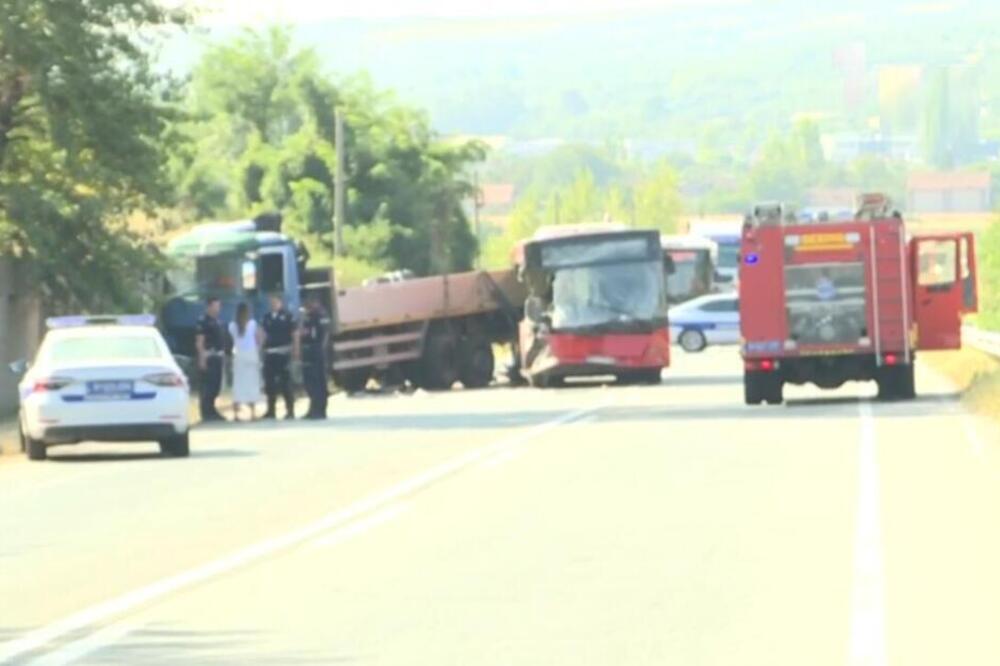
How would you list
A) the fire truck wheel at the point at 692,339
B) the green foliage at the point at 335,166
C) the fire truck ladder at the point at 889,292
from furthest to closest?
1. the green foliage at the point at 335,166
2. the fire truck wheel at the point at 692,339
3. the fire truck ladder at the point at 889,292

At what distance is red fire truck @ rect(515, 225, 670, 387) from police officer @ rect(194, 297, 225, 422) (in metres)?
13.4

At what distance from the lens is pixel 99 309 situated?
45.1m

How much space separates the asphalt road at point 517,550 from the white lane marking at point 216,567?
0.11 feet

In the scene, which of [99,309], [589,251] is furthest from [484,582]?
[589,251]

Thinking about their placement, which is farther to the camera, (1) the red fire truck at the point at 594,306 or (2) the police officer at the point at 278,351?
(1) the red fire truck at the point at 594,306

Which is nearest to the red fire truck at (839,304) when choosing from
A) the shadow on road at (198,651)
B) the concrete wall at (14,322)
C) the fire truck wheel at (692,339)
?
the concrete wall at (14,322)

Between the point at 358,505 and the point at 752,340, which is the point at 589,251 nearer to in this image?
the point at 752,340

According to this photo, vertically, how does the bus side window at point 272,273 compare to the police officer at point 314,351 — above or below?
above

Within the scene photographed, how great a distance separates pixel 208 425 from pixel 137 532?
1875 cm

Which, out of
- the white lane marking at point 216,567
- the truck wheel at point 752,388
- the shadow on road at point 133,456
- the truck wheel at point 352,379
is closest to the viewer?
the white lane marking at point 216,567

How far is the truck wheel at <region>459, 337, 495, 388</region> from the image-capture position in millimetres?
55312

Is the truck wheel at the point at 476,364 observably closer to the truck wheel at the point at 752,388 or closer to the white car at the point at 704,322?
the truck wheel at the point at 752,388

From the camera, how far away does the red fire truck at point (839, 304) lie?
41.1 meters

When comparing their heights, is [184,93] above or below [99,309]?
above
